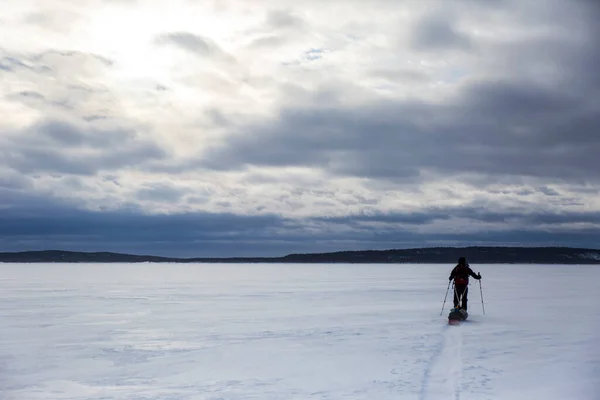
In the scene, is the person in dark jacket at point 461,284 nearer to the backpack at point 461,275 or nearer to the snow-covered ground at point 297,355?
the backpack at point 461,275

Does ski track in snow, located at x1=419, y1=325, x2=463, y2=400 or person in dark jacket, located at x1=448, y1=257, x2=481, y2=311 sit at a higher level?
person in dark jacket, located at x1=448, y1=257, x2=481, y2=311

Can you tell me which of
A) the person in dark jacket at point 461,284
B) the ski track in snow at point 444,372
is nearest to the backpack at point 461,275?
the person in dark jacket at point 461,284

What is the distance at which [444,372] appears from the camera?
1112 cm

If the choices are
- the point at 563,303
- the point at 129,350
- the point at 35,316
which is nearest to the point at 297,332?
the point at 129,350

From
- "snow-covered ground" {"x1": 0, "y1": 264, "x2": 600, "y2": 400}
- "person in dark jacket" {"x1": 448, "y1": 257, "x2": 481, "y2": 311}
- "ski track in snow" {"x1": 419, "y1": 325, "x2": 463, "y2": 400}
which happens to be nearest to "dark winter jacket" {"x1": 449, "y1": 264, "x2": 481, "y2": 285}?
"person in dark jacket" {"x1": 448, "y1": 257, "x2": 481, "y2": 311}

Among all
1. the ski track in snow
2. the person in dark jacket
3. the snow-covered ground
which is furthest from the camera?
the person in dark jacket

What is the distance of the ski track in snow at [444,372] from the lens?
9.38 metres

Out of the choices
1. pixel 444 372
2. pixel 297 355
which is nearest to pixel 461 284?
pixel 297 355

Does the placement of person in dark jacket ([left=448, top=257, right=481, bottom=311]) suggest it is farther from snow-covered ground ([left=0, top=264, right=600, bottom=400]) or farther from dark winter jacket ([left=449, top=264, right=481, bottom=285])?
snow-covered ground ([left=0, top=264, right=600, bottom=400])

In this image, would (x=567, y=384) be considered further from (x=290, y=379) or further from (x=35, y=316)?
(x=35, y=316)

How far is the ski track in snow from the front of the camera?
30.8 ft

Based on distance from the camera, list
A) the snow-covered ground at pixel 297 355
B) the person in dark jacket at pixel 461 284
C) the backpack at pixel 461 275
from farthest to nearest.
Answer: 1. the backpack at pixel 461 275
2. the person in dark jacket at pixel 461 284
3. the snow-covered ground at pixel 297 355

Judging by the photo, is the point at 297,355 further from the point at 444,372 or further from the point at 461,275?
the point at 461,275

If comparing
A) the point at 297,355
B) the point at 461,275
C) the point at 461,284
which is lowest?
the point at 297,355
